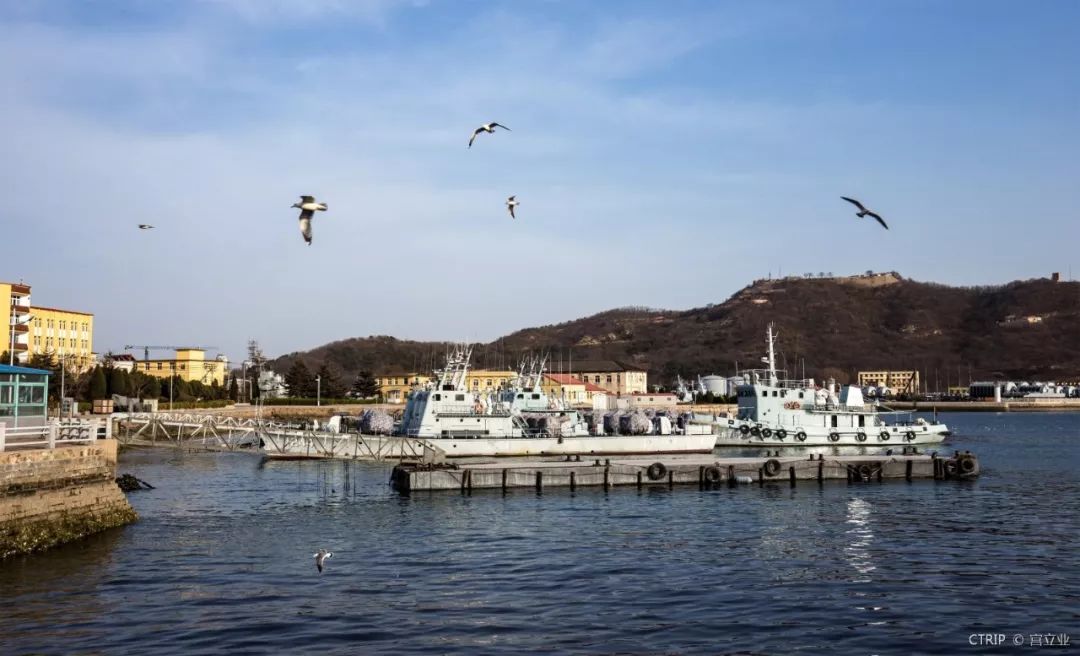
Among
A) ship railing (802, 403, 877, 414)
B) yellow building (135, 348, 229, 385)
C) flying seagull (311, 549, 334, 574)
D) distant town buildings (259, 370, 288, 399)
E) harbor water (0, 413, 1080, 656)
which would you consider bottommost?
harbor water (0, 413, 1080, 656)

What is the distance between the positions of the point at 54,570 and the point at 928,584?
21123 millimetres

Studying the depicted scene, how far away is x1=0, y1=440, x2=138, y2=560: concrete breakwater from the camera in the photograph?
22.9m

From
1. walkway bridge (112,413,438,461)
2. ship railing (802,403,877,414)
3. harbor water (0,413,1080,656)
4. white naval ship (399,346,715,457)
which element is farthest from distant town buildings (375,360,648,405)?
harbor water (0,413,1080,656)

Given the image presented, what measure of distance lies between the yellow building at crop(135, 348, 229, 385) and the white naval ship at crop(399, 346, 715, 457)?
62.8 metres

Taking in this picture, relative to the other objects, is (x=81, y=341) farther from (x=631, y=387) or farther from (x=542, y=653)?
(x=542, y=653)

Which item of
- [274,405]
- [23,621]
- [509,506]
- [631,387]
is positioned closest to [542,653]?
[23,621]

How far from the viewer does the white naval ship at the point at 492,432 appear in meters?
57.4

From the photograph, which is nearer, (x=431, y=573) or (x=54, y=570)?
(x=54, y=570)

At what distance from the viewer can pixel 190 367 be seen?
11588cm

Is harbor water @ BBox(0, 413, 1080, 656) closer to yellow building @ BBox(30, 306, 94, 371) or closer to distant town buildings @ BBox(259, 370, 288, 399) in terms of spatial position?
yellow building @ BBox(30, 306, 94, 371)

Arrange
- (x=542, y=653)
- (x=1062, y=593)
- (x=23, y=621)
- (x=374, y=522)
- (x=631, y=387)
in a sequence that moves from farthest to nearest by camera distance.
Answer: (x=631, y=387)
(x=374, y=522)
(x=1062, y=593)
(x=23, y=621)
(x=542, y=653)

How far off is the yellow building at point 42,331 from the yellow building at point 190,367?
44.8 ft

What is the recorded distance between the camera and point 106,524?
27.9 meters

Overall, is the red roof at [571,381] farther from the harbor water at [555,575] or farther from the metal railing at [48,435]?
the metal railing at [48,435]
